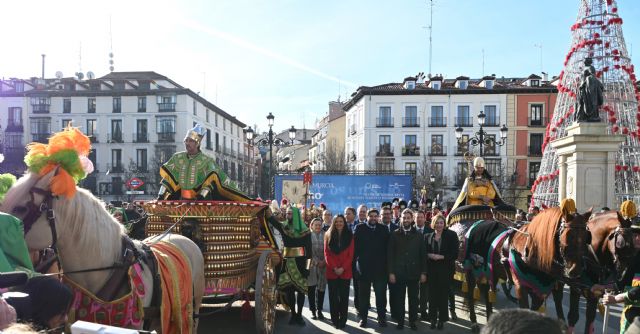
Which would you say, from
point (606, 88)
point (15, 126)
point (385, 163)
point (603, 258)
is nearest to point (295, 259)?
point (603, 258)

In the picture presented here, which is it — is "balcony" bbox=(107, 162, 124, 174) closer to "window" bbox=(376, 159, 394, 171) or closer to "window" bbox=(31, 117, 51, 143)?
"window" bbox=(31, 117, 51, 143)

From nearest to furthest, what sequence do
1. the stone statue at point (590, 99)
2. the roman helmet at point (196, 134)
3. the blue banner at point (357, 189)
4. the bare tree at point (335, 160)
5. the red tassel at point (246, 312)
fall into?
1. the roman helmet at point (196, 134)
2. the red tassel at point (246, 312)
3. the stone statue at point (590, 99)
4. the blue banner at point (357, 189)
5. the bare tree at point (335, 160)

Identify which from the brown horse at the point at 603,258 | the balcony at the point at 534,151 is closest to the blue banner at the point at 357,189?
the brown horse at the point at 603,258

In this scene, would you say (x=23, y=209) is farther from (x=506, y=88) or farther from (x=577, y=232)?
(x=506, y=88)

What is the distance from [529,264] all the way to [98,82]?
5061cm

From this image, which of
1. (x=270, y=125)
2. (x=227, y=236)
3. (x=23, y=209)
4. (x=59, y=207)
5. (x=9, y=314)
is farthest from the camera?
(x=270, y=125)

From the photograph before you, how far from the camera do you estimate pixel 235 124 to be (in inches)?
2520

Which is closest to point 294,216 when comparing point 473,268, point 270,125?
point 473,268

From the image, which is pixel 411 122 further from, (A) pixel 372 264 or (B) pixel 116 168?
(A) pixel 372 264

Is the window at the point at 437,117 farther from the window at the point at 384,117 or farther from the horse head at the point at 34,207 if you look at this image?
the horse head at the point at 34,207

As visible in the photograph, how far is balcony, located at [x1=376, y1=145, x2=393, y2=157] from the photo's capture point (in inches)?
1822

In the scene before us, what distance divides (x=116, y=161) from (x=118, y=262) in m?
48.3

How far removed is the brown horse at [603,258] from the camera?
5.43m

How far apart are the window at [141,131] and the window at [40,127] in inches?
345
